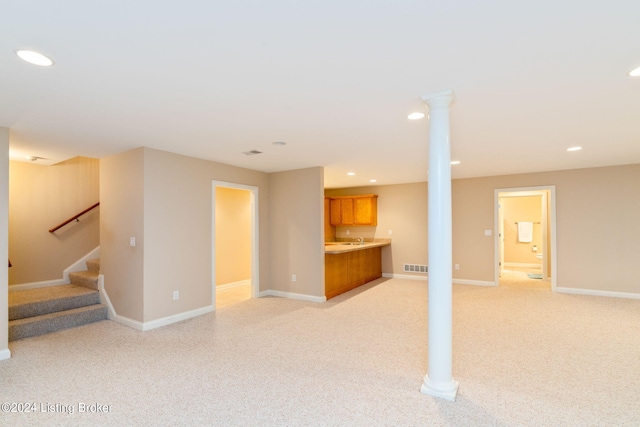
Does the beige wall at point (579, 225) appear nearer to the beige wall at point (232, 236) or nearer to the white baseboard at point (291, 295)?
the white baseboard at point (291, 295)

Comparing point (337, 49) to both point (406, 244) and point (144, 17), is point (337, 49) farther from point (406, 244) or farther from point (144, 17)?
point (406, 244)

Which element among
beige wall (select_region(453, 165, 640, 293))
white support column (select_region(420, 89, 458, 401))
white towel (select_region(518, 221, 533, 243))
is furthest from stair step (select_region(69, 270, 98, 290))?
white towel (select_region(518, 221, 533, 243))

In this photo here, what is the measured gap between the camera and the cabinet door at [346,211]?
804cm

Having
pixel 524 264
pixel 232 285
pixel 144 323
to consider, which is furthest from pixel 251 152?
pixel 524 264

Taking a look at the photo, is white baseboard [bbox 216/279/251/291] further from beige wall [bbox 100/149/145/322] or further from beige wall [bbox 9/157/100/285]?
beige wall [bbox 9/157/100/285]

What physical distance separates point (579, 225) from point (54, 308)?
8.40m

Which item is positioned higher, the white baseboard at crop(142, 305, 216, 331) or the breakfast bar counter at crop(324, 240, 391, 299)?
the breakfast bar counter at crop(324, 240, 391, 299)

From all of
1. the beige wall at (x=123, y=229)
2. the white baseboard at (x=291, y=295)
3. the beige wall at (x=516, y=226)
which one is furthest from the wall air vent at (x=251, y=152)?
the beige wall at (x=516, y=226)

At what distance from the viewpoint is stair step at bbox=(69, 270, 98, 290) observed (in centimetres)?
469

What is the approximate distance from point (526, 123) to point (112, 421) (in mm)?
4277

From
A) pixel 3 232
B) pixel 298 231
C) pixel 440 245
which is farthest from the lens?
pixel 298 231

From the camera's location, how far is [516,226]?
9.59 meters

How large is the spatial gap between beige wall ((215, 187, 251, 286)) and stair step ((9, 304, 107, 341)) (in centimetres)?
226

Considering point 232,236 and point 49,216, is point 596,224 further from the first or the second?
point 49,216
